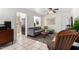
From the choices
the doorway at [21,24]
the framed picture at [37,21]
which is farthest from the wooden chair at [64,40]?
the doorway at [21,24]

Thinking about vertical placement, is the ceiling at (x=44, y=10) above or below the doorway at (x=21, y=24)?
above

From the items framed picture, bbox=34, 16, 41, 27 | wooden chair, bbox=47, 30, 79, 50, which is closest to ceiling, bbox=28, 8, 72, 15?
framed picture, bbox=34, 16, 41, 27

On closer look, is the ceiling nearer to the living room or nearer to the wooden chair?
the living room

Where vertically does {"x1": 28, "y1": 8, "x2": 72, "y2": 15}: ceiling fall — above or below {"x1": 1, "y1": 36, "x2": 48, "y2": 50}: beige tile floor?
above

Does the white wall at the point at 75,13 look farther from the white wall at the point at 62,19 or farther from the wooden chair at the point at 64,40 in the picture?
the wooden chair at the point at 64,40

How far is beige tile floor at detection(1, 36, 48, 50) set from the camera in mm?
1868

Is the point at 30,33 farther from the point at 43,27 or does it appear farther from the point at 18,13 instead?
the point at 18,13

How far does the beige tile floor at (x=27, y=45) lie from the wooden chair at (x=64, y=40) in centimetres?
17

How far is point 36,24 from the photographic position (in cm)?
191

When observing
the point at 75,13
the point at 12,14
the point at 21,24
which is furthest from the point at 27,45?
the point at 75,13

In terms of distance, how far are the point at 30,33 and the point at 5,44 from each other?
498 millimetres

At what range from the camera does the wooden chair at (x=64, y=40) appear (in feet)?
5.93

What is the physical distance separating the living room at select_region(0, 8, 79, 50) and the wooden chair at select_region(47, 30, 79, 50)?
8cm
